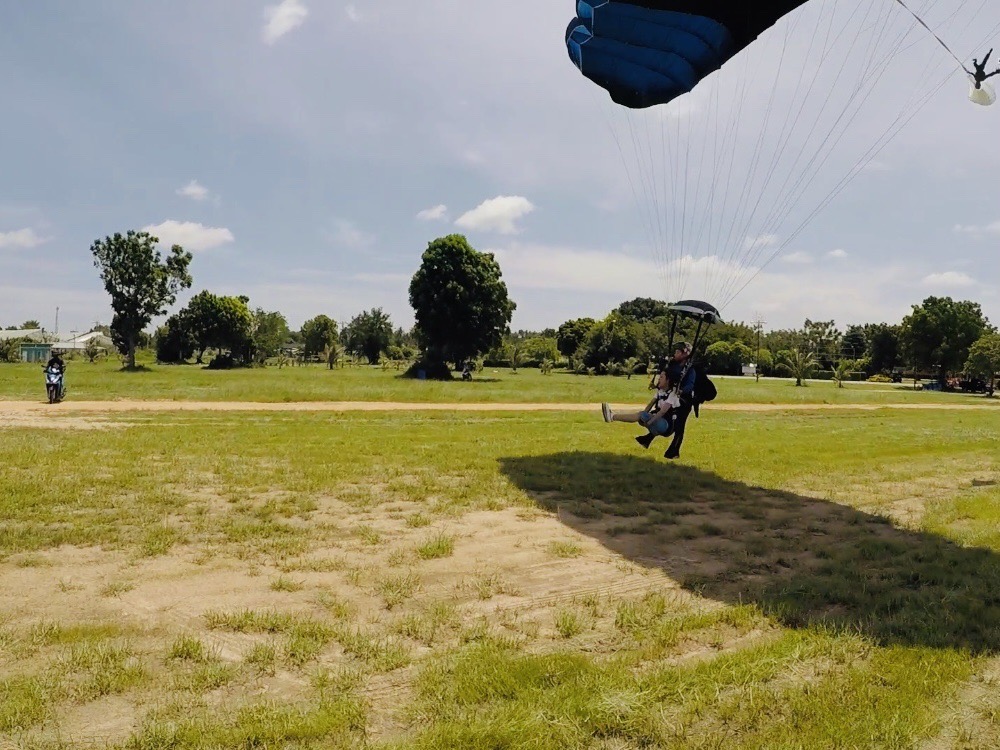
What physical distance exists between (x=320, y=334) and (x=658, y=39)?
88546 mm

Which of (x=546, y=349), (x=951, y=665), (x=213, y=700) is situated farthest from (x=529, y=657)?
(x=546, y=349)

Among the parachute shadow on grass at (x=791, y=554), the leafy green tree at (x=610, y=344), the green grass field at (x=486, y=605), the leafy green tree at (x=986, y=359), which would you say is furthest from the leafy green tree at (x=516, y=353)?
the parachute shadow on grass at (x=791, y=554)

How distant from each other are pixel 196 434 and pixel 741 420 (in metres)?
18.8

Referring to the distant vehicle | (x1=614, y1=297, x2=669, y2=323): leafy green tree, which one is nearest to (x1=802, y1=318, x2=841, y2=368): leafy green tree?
the distant vehicle

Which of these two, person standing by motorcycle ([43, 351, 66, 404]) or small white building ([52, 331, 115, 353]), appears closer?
person standing by motorcycle ([43, 351, 66, 404])

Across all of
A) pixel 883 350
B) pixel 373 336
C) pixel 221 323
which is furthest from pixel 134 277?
pixel 883 350

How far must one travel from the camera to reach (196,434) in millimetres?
16641

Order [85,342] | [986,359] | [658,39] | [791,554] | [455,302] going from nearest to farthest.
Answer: [791,554], [658,39], [455,302], [986,359], [85,342]

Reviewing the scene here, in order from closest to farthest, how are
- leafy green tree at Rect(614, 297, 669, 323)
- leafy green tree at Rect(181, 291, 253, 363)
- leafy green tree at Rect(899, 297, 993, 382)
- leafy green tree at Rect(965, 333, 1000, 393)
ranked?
1. leafy green tree at Rect(965, 333, 1000, 393)
2. leafy green tree at Rect(899, 297, 993, 382)
3. leafy green tree at Rect(181, 291, 253, 363)
4. leafy green tree at Rect(614, 297, 669, 323)

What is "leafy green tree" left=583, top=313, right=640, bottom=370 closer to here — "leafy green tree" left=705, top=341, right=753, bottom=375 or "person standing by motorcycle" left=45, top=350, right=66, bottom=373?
"leafy green tree" left=705, top=341, right=753, bottom=375

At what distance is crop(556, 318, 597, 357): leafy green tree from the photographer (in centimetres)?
9112

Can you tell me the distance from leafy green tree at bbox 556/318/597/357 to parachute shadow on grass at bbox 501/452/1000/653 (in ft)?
259

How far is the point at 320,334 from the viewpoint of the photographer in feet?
308

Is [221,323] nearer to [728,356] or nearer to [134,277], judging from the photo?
[134,277]
